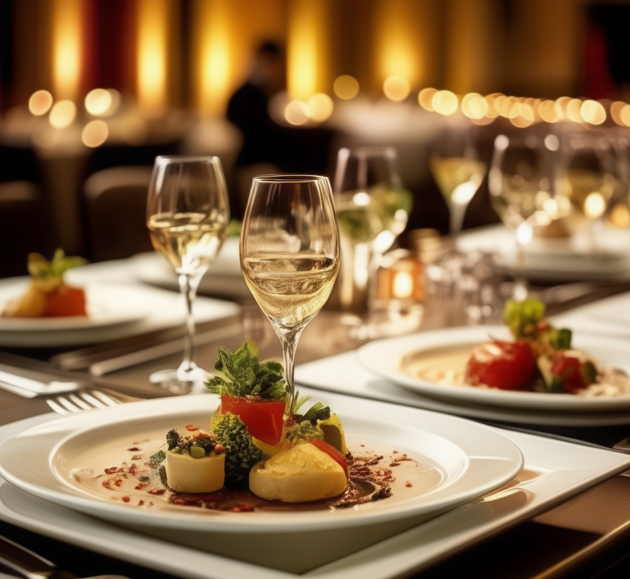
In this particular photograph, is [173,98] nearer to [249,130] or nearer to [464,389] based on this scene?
[249,130]

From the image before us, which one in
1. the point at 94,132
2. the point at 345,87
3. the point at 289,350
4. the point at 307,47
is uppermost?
the point at 307,47

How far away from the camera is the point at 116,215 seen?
10.4 feet

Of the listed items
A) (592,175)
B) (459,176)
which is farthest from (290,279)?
(459,176)

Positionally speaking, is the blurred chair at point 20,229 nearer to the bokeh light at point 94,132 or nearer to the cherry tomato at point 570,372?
the cherry tomato at point 570,372

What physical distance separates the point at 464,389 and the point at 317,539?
1.50ft

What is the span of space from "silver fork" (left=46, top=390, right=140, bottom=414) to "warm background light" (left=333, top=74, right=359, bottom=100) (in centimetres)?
1480

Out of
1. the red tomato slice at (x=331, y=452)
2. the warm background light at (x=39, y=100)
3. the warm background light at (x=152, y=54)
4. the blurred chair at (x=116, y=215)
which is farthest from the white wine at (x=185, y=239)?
the warm background light at (x=152, y=54)

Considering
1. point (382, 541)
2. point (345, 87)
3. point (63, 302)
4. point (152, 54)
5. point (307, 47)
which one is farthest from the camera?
point (345, 87)

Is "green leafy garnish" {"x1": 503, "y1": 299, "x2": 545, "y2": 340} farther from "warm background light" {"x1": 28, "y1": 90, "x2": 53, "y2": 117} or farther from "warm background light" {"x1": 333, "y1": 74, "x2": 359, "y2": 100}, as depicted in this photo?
"warm background light" {"x1": 333, "y1": 74, "x2": 359, "y2": 100}

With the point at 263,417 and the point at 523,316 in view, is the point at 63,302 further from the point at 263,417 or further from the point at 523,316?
the point at 263,417

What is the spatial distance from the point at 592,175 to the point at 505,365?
3.90 ft

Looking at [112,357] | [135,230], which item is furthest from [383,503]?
[135,230]

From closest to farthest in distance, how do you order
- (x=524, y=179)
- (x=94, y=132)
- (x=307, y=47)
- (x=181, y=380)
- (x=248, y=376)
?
(x=248, y=376) → (x=181, y=380) → (x=524, y=179) → (x=94, y=132) → (x=307, y=47)

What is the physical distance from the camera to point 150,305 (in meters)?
1.92
